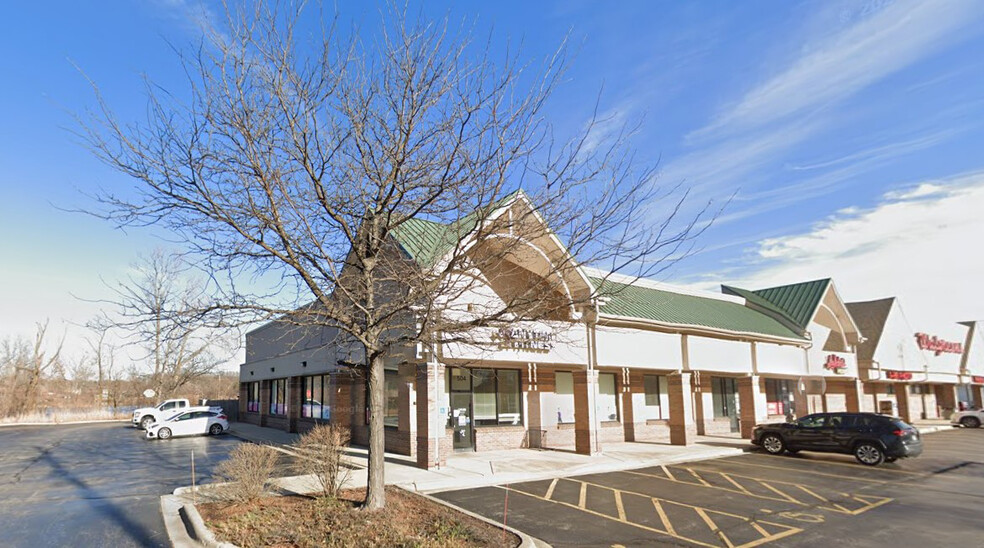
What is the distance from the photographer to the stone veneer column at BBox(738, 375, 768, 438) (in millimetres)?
24672

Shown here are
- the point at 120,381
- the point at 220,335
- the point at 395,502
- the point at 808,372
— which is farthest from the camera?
the point at 120,381

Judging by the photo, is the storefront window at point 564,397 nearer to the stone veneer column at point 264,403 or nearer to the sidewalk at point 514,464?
the sidewalk at point 514,464

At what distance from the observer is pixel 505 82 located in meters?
8.26

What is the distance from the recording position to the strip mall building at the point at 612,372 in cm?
1727

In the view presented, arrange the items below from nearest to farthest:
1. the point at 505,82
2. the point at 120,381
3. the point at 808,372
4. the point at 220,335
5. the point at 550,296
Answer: the point at 505,82
the point at 220,335
the point at 550,296
the point at 808,372
the point at 120,381

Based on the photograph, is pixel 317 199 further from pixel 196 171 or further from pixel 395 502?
pixel 395 502

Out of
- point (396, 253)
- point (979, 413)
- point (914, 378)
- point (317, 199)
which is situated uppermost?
point (317, 199)

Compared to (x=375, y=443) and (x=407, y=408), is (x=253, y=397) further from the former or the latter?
(x=375, y=443)

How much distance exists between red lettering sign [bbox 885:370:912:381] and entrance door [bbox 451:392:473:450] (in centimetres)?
2950

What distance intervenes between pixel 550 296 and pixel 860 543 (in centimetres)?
617

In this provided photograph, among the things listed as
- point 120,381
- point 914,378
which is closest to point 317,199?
point 914,378

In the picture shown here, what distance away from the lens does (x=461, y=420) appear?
19.3 m

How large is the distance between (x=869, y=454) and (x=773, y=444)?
3.18m

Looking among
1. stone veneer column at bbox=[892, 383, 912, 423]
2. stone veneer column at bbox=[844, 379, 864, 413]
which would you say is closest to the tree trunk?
stone veneer column at bbox=[844, 379, 864, 413]
